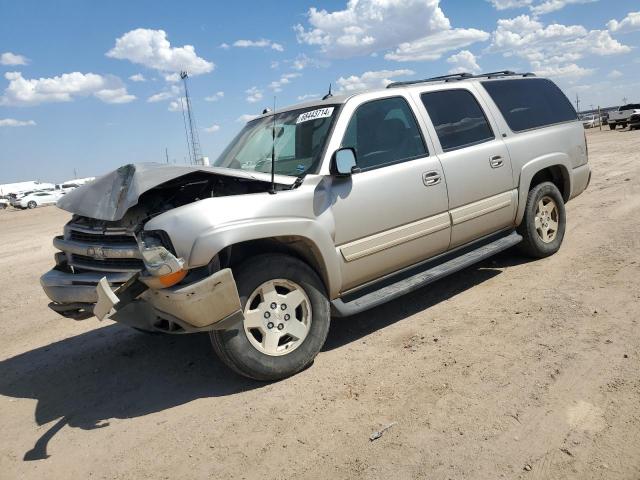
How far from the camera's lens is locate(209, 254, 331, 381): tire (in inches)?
141

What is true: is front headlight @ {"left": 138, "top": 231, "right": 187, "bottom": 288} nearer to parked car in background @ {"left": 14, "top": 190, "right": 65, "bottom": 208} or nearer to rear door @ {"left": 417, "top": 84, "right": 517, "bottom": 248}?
rear door @ {"left": 417, "top": 84, "right": 517, "bottom": 248}

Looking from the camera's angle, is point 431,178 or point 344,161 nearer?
point 344,161

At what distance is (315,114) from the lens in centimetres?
454

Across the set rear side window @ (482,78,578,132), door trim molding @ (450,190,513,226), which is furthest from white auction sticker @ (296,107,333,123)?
rear side window @ (482,78,578,132)

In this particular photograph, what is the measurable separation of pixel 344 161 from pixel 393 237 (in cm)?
83

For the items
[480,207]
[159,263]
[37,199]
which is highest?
[159,263]

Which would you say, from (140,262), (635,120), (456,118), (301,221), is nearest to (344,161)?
(301,221)

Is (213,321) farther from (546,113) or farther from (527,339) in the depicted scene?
(546,113)

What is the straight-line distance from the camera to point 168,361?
14.7ft

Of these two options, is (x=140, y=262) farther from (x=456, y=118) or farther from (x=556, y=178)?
(x=556, y=178)

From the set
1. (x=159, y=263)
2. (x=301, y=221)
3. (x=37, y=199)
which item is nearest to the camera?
(x=159, y=263)

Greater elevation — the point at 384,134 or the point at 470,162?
the point at 384,134

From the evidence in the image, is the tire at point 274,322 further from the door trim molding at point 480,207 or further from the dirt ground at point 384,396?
the door trim molding at point 480,207

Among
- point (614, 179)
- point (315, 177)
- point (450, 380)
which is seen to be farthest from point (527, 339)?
point (614, 179)
